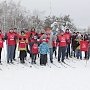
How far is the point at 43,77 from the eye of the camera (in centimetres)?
1196

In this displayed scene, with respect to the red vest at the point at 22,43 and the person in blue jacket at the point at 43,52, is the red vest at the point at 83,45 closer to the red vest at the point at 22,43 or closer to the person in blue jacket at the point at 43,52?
the person in blue jacket at the point at 43,52

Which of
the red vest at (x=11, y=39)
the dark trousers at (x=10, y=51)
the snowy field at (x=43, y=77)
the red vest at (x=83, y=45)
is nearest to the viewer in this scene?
the snowy field at (x=43, y=77)

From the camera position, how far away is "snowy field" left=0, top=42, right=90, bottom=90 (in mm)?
10297

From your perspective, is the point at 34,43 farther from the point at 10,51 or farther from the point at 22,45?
the point at 10,51

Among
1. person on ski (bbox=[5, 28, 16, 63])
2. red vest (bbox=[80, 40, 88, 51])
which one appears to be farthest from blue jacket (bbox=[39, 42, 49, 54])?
red vest (bbox=[80, 40, 88, 51])

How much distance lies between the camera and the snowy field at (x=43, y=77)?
10297 mm

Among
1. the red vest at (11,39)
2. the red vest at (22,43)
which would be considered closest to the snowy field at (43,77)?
the red vest at (22,43)

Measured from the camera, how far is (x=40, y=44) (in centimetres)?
1504

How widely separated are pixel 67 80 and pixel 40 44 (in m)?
3.87

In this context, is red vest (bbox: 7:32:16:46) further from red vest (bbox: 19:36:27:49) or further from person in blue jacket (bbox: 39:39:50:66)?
person in blue jacket (bbox: 39:39:50:66)

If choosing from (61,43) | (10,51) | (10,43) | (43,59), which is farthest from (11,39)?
(61,43)

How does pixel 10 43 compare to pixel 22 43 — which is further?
pixel 22 43

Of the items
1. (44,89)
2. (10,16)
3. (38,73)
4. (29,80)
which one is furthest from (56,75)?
(10,16)

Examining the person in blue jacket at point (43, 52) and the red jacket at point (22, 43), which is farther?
the person in blue jacket at point (43, 52)
